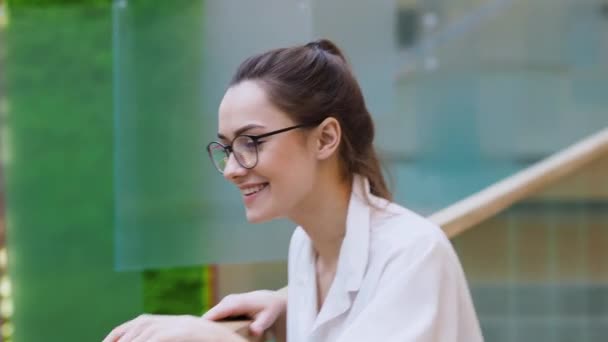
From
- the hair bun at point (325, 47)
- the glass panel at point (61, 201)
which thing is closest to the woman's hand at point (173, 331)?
the hair bun at point (325, 47)

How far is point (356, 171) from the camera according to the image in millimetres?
1523

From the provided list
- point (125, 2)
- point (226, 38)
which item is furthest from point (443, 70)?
point (125, 2)

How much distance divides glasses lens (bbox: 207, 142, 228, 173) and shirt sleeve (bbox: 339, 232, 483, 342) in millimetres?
318

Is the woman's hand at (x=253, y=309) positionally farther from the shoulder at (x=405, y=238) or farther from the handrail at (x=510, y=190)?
the handrail at (x=510, y=190)

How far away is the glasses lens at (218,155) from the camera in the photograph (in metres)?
1.45

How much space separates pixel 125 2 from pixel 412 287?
204 cm

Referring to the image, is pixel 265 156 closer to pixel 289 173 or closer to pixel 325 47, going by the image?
pixel 289 173

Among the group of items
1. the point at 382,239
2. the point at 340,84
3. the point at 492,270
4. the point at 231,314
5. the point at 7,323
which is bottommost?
the point at 7,323

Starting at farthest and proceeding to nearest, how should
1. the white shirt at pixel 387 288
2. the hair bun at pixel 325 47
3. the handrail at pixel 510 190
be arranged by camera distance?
the handrail at pixel 510 190 < the hair bun at pixel 325 47 < the white shirt at pixel 387 288

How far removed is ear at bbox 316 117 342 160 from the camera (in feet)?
4.79

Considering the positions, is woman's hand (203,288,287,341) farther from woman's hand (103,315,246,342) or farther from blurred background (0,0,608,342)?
blurred background (0,0,608,342)

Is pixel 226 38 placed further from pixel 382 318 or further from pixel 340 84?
pixel 382 318

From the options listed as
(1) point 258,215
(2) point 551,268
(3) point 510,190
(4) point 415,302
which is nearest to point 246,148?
(1) point 258,215

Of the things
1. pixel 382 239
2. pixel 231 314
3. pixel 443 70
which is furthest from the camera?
pixel 443 70
